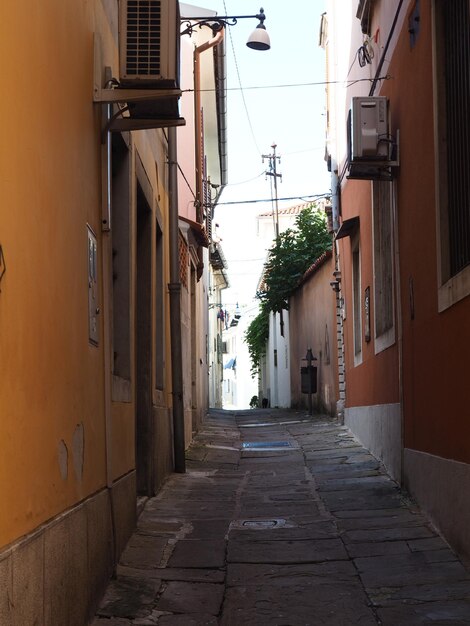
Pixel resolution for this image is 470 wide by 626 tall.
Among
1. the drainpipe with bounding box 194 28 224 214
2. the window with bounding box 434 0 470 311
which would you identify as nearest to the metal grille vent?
the window with bounding box 434 0 470 311

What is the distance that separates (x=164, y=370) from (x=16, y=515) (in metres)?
6.52

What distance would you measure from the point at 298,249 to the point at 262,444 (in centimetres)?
1069

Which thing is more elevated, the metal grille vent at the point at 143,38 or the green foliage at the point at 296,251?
the green foliage at the point at 296,251

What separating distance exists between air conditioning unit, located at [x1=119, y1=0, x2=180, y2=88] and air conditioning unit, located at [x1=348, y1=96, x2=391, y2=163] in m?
3.49

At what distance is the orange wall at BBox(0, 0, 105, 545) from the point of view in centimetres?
305

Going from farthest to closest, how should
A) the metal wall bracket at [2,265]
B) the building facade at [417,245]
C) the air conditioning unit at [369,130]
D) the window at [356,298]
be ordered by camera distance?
the window at [356,298] < the air conditioning unit at [369,130] < the building facade at [417,245] < the metal wall bracket at [2,265]

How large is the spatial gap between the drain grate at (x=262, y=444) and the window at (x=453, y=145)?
22.1ft

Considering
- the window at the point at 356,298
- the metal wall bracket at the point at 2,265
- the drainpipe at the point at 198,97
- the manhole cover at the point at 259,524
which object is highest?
the drainpipe at the point at 198,97

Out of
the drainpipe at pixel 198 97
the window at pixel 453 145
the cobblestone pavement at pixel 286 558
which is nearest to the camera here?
the cobblestone pavement at pixel 286 558

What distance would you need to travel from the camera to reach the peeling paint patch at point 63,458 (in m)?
3.90

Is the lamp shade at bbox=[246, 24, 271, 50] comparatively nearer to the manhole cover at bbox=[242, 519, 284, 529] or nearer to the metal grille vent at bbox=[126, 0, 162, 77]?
the metal grille vent at bbox=[126, 0, 162, 77]

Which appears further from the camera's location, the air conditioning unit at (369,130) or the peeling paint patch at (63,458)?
the air conditioning unit at (369,130)

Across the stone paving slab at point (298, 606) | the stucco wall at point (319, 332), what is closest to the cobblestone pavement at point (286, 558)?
the stone paving slab at point (298, 606)

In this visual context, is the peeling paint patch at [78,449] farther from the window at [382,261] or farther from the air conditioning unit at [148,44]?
the window at [382,261]
